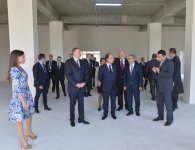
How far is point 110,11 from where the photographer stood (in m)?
12.3

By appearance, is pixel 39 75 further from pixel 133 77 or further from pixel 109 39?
pixel 109 39

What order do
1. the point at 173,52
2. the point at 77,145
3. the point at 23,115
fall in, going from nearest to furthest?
the point at 23,115 < the point at 77,145 < the point at 173,52

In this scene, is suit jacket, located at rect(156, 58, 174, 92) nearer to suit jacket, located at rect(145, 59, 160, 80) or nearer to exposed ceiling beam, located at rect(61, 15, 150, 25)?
suit jacket, located at rect(145, 59, 160, 80)

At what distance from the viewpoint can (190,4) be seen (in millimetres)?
6938

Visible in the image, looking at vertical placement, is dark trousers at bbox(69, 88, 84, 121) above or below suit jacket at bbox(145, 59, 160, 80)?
below

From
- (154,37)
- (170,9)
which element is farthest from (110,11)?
(170,9)

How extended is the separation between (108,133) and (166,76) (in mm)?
1584

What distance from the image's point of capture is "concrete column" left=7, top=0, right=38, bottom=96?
258 inches

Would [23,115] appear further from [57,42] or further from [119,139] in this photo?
[57,42]

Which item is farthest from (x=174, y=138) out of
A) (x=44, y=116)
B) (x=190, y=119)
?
(x=44, y=116)

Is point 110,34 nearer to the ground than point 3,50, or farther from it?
farther from it

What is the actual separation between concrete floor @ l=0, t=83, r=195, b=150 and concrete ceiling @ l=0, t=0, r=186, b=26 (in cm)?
493

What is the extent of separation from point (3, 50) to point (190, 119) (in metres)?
12.8

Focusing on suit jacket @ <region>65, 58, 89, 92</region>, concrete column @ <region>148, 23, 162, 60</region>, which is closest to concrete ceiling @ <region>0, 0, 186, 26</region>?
concrete column @ <region>148, 23, 162, 60</region>
